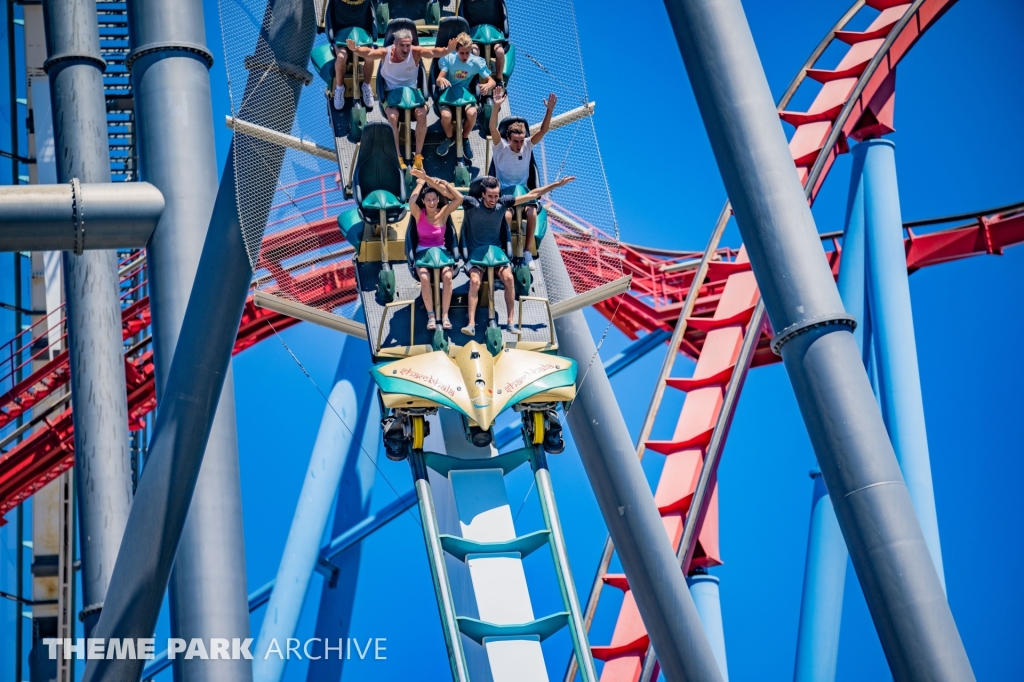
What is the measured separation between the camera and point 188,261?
618 centimetres

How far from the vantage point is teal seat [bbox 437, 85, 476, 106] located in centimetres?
602

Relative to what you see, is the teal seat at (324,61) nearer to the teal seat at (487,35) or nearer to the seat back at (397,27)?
the seat back at (397,27)

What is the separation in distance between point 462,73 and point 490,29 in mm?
461

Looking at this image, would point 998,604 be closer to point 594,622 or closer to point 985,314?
point 985,314

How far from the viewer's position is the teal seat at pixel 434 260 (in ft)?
17.7

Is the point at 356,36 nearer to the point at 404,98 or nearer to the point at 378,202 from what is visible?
the point at 404,98

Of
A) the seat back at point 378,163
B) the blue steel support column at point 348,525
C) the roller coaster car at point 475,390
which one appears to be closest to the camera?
the roller coaster car at point 475,390

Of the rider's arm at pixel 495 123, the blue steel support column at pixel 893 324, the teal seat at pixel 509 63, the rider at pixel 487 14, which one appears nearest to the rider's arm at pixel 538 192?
the rider's arm at pixel 495 123

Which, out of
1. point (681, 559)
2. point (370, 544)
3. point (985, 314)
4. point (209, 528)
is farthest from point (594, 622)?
point (209, 528)

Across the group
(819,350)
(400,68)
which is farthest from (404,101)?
(819,350)

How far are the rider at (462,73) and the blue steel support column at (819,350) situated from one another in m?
1.27

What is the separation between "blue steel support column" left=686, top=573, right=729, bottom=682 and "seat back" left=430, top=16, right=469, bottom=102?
3944 millimetres

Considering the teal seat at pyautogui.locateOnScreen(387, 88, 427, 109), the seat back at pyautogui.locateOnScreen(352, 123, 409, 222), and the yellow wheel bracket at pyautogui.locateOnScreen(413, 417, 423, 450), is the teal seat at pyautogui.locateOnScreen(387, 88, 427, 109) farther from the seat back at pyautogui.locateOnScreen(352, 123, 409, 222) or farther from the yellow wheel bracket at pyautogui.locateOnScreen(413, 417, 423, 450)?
the yellow wheel bracket at pyautogui.locateOnScreen(413, 417, 423, 450)

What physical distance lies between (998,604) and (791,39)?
626 cm
